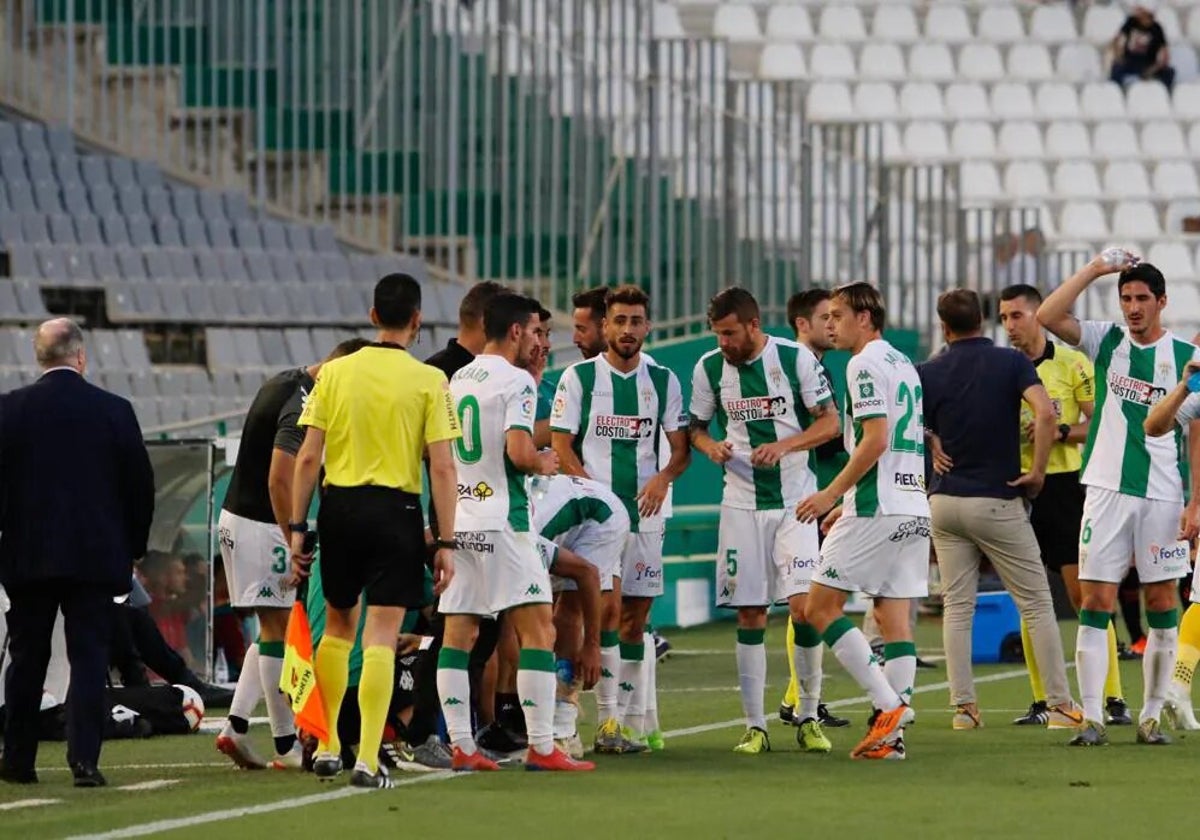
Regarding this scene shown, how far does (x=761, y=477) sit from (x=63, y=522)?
9.41ft

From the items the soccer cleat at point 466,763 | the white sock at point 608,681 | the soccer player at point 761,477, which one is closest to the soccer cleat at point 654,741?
the white sock at point 608,681

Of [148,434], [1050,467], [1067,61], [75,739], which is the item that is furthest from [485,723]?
[1067,61]

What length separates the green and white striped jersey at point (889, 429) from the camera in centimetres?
985

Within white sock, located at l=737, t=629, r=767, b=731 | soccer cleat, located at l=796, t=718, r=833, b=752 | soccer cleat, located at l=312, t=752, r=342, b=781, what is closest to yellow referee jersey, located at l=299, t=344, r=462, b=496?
soccer cleat, located at l=312, t=752, r=342, b=781

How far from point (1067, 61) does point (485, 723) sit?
21.3 metres

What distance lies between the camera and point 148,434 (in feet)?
52.5

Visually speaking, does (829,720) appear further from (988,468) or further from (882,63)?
(882,63)

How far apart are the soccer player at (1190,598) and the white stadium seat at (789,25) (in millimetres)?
19392

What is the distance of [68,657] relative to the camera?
9.32 meters

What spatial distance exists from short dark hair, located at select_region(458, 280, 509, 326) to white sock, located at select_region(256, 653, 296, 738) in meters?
1.58

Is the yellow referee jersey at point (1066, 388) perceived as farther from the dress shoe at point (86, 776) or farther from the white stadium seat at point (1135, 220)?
the white stadium seat at point (1135, 220)

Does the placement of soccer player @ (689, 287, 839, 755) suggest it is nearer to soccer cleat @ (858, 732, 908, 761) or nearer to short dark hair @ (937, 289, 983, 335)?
soccer cleat @ (858, 732, 908, 761)

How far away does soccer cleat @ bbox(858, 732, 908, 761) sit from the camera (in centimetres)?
971

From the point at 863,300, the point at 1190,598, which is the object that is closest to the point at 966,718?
the point at 1190,598
